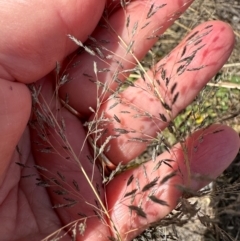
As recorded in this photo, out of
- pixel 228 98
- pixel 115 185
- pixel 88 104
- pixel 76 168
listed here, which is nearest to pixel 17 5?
pixel 88 104

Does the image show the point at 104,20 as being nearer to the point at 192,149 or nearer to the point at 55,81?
the point at 55,81

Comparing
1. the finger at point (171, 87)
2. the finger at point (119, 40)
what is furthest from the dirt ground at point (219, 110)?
the finger at point (119, 40)

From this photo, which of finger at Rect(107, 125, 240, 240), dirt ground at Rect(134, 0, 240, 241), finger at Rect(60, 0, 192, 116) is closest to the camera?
finger at Rect(107, 125, 240, 240)

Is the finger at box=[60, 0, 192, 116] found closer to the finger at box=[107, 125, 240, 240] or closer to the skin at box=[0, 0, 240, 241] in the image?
the skin at box=[0, 0, 240, 241]

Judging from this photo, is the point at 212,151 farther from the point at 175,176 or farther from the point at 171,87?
the point at 171,87

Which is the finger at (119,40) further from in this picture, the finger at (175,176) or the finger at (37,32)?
the finger at (175,176)

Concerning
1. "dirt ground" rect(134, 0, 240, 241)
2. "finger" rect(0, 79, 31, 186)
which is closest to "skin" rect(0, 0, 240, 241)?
"finger" rect(0, 79, 31, 186)
